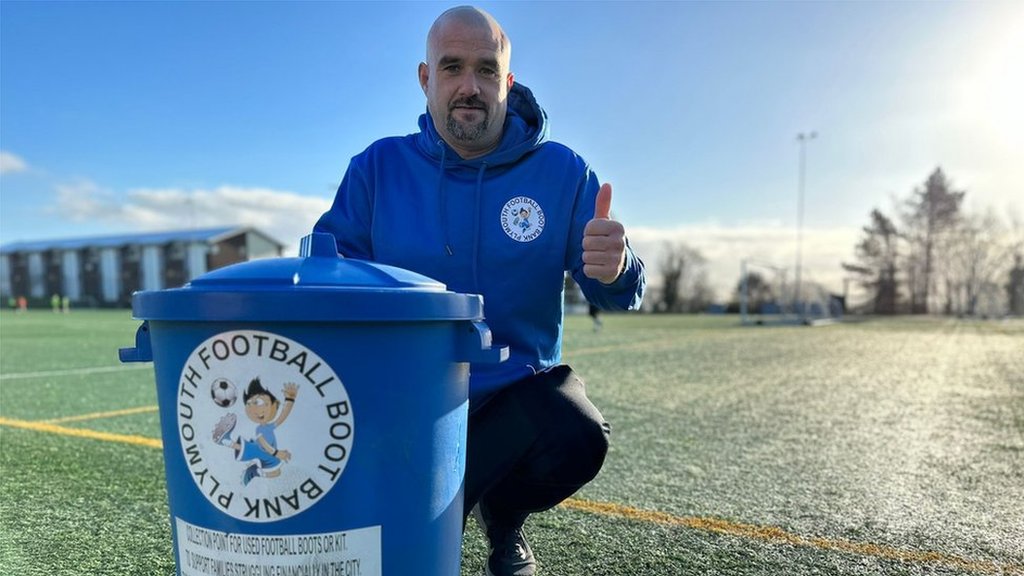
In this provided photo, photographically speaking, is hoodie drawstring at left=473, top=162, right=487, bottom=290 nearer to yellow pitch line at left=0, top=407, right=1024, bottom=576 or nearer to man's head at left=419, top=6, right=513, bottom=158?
man's head at left=419, top=6, right=513, bottom=158

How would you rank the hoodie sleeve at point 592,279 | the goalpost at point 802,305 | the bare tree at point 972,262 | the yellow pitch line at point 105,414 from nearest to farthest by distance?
the hoodie sleeve at point 592,279 < the yellow pitch line at point 105,414 < the goalpost at point 802,305 < the bare tree at point 972,262

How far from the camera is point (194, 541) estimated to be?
129 centimetres

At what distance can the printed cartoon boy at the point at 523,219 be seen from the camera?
2.06 meters

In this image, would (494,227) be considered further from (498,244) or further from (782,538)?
(782,538)

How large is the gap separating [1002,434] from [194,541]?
199 inches

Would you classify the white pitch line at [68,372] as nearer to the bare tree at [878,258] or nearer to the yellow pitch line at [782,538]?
the yellow pitch line at [782,538]

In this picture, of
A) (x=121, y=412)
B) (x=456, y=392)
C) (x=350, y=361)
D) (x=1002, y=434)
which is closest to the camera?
(x=350, y=361)

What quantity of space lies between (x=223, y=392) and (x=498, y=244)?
990 mm

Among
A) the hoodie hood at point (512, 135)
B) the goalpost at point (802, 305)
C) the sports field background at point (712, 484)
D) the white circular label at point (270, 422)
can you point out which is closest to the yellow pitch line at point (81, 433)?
the sports field background at point (712, 484)

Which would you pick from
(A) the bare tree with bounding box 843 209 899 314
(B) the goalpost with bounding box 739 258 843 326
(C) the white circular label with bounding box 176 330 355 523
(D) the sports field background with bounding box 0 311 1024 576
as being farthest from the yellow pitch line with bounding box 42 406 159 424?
(A) the bare tree with bounding box 843 209 899 314

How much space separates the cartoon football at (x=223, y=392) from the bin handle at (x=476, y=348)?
406 millimetres

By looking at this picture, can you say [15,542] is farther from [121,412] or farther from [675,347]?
[675,347]

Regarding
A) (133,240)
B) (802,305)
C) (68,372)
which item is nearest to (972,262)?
(802,305)

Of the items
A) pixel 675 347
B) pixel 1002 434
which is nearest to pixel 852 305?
pixel 675 347
